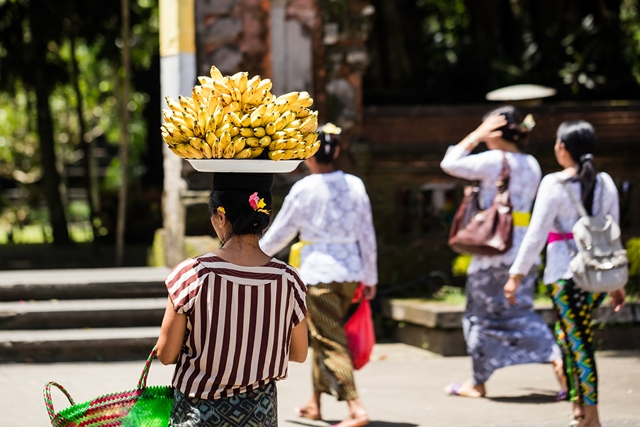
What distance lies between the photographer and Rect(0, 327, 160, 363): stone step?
876 centimetres

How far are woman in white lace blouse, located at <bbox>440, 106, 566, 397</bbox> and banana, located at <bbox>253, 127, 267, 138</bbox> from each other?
12.5 ft

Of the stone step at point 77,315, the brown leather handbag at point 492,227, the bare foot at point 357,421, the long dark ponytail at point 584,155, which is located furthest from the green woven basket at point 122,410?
the stone step at point 77,315

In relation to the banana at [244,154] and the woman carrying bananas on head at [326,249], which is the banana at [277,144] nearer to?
the banana at [244,154]

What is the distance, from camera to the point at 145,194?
1714 cm

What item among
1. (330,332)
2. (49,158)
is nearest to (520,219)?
(330,332)

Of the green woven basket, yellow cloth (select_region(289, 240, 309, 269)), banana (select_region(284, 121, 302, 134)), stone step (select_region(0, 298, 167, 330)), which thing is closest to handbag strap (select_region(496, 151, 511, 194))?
yellow cloth (select_region(289, 240, 309, 269))

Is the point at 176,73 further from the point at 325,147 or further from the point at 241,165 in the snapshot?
the point at 241,165

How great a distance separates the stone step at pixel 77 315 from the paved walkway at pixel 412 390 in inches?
24.0

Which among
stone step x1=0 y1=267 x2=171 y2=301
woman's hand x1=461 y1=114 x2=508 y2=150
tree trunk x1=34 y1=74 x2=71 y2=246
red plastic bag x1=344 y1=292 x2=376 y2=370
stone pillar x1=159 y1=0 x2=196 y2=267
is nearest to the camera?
red plastic bag x1=344 y1=292 x2=376 y2=370

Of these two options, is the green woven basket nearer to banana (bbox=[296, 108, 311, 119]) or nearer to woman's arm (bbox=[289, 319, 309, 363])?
woman's arm (bbox=[289, 319, 309, 363])

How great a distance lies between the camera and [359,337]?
675cm

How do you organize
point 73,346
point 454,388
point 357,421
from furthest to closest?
point 73,346 < point 454,388 < point 357,421

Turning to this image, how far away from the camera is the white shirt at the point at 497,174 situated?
7.36 metres

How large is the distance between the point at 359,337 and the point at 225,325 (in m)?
3.14
